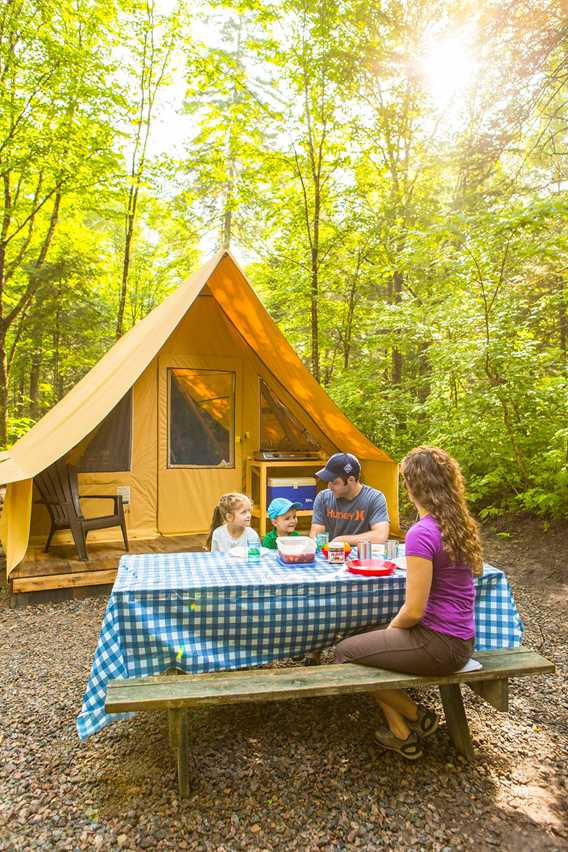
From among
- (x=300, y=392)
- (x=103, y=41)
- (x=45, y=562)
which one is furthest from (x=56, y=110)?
(x=45, y=562)

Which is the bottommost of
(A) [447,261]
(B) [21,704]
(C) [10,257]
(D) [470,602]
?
(B) [21,704]

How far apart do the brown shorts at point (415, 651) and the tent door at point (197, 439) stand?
395 centimetres

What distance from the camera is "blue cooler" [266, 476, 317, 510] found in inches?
217

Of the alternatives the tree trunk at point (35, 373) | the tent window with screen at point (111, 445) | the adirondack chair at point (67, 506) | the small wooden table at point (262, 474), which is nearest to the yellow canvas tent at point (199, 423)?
the tent window with screen at point (111, 445)

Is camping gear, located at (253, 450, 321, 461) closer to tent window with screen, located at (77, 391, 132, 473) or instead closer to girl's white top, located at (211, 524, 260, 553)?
tent window with screen, located at (77, 391, 132, 473)

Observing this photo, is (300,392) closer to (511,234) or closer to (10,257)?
(511,234)

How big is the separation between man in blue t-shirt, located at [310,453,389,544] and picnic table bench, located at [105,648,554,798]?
948mm

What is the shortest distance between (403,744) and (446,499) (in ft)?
3.26

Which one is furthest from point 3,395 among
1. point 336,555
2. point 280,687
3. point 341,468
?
point 280,687

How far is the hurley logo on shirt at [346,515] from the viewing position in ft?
10.2

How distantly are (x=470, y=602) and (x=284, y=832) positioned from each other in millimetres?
987

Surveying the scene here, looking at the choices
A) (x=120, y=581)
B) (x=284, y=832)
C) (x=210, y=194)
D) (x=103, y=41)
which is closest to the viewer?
(x=284, y=832)

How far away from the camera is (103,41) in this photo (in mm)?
7961

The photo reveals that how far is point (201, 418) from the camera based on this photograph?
591 cm
